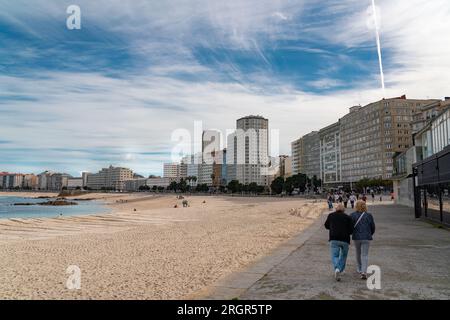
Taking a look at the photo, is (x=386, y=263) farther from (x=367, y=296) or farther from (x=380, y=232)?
(x=380, y=232)

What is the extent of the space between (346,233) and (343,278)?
3.58 feet

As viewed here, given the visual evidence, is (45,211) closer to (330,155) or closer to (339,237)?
(339,237)

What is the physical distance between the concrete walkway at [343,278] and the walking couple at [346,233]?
360 mm

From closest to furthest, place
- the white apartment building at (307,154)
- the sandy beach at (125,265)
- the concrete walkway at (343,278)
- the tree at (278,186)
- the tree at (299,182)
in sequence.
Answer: the concrete walkway at (343,278), the sandy beach at (125,265), the tree at (299,182), the tree at (278,186), the white apartment building at (307,154)

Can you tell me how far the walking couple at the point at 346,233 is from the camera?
756 cm

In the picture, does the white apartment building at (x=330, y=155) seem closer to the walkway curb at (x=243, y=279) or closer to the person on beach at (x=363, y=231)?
the walkway curb at (x=243, y=279)

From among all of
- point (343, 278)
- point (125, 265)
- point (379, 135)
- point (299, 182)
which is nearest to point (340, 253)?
point (343, 278)

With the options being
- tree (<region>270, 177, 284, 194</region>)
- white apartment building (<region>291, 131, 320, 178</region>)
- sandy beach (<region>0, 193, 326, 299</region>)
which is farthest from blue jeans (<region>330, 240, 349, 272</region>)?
white apartment building (<region>291, 131, 320, 178</region>)

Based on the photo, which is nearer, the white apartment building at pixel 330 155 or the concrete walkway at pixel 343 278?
the concrete walkway at pixel 343 278

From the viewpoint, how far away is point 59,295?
7.70 meters

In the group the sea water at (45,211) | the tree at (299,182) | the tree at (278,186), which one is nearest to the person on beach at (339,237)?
the sea water at (45,211)

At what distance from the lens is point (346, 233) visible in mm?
7527

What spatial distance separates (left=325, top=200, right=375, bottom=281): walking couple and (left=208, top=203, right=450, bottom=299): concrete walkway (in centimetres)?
36
